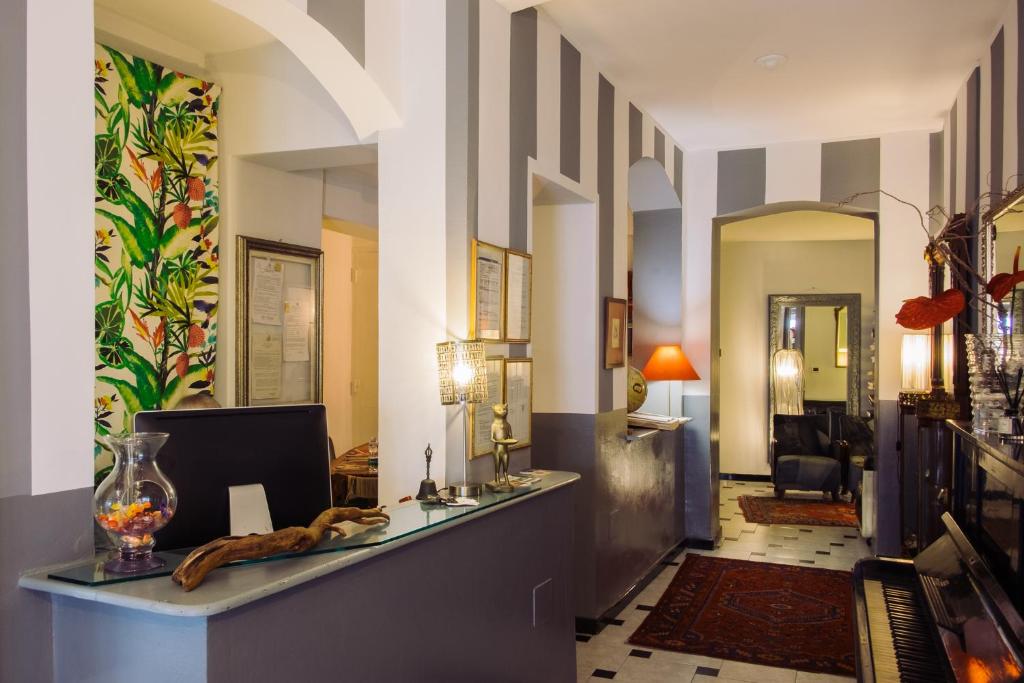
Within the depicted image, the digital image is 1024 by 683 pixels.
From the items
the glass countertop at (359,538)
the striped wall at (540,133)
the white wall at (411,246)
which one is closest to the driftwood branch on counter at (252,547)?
the glass countertop at (359,538)

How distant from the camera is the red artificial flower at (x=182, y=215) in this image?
162 inches

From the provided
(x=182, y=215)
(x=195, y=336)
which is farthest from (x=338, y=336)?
(x=182, y=215)

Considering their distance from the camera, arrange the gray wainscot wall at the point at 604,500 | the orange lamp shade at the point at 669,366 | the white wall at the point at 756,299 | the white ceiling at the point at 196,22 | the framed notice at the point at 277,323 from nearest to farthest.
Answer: the white ceiling at the point at 196,22, the framed notice at the point at 277,323, the gray wainscot wall at the point at 604,500, the orange lamp shade at the point at 669,366, the white wall at the point at 756,299

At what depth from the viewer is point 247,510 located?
2316 mm

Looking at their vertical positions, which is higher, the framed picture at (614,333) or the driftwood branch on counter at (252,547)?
the framed picture at (614,333)

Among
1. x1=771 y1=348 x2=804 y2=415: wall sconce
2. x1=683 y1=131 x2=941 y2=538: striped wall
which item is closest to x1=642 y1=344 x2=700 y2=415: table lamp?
x1=683 y1=131 x2=941 y2=538: striped wall

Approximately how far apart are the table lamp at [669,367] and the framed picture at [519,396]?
2763 mm

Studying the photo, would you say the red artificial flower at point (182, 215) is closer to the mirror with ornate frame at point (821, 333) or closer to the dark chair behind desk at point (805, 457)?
the dark chair behind desk at point (805, 457)

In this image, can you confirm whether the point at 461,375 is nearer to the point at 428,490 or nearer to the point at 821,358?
the point at 428,490

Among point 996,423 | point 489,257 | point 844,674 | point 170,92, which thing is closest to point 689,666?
point 844,674

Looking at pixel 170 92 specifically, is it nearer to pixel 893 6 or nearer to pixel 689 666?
pixel 893 6

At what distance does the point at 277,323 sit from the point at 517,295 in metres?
1.49

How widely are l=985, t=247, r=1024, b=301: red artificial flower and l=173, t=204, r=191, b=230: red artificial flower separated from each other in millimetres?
3627

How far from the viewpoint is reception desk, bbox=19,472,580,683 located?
1.83m
